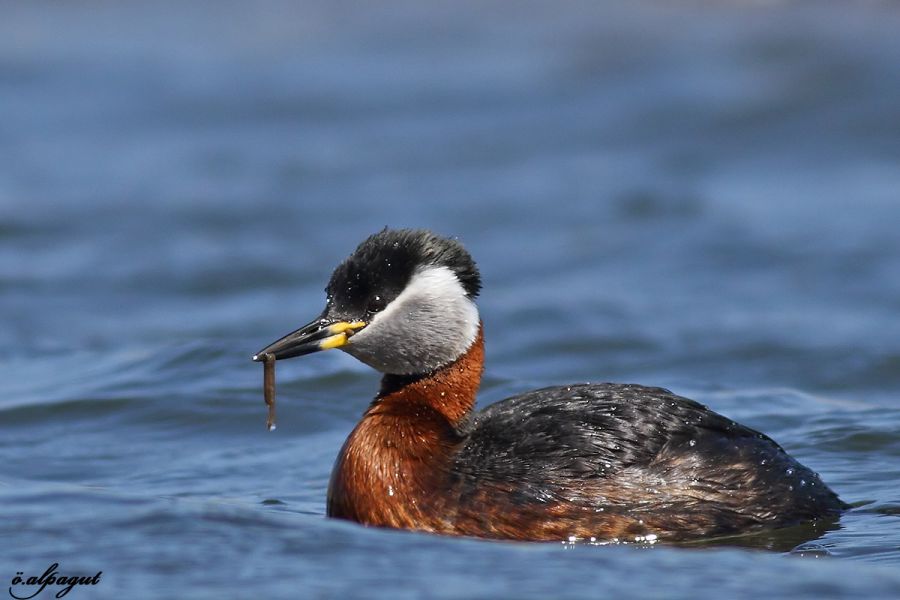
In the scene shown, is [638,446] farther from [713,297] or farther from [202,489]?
[713,297]

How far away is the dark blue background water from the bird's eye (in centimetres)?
111

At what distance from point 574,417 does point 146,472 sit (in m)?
2.91

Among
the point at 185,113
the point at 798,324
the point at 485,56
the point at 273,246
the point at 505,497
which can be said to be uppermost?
the point at 485,56

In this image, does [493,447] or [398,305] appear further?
[398,305]

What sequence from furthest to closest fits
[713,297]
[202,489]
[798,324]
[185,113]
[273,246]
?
1. [185,113]
2. [273,246]
3. [713,297]
4. [798,324]
5. [202,489]

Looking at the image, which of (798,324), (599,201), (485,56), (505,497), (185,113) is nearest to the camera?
(505,497)

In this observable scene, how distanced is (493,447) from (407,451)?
44 centimetres

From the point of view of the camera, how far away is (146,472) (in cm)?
981

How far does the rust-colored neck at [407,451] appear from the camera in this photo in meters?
8.12

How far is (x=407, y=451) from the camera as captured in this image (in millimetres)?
8305

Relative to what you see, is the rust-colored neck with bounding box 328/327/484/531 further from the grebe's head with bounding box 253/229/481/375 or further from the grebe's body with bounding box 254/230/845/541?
the grebe's head with bounding box 253/229/481/375

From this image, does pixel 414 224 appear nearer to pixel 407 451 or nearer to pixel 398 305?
pixel 398 305

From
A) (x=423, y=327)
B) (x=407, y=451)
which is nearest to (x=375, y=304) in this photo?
(x=423, y=327)

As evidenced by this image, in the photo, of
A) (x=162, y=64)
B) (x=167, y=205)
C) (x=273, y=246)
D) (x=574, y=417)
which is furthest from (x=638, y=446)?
(x=162, y=64)
